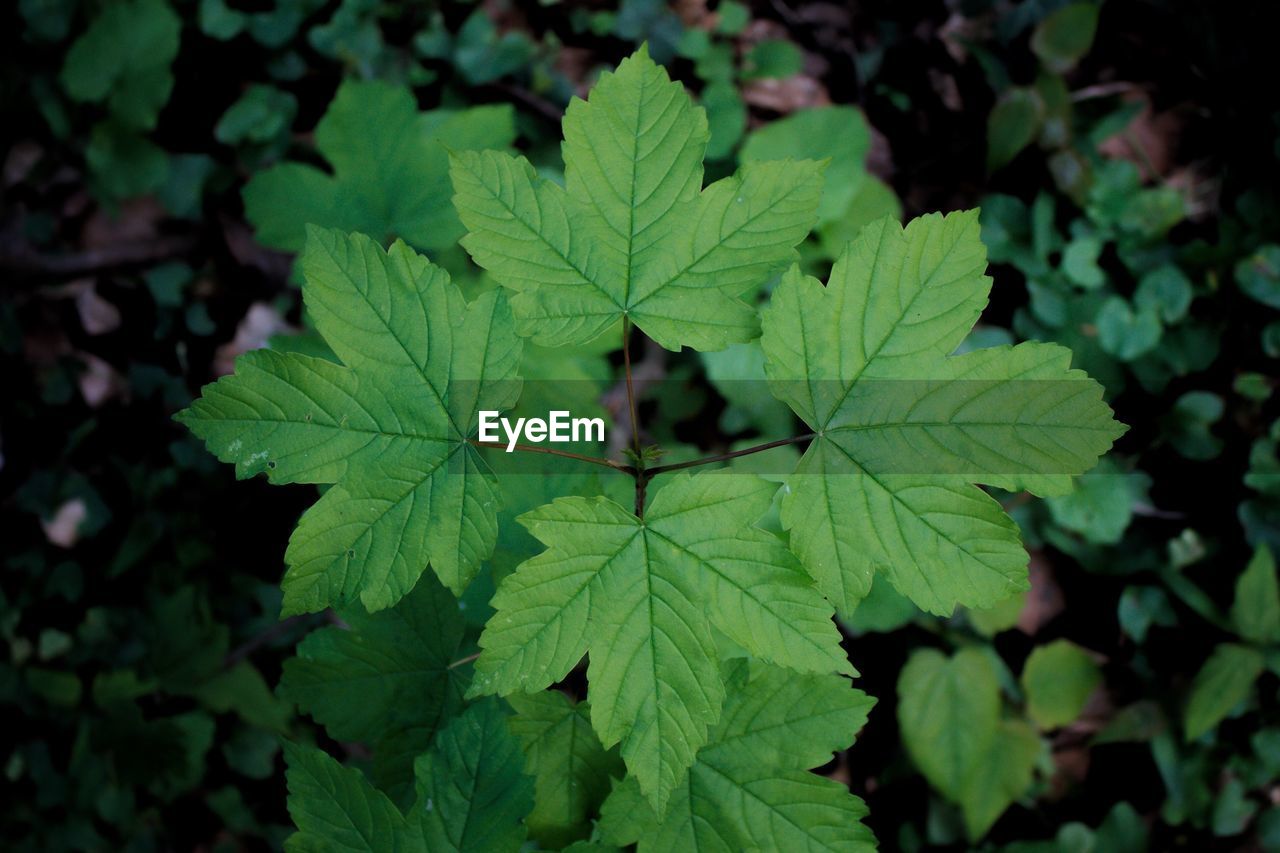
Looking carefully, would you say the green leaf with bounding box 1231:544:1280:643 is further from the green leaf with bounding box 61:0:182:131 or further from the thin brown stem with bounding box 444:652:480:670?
the green leaf with bounding box 61:0:182:131

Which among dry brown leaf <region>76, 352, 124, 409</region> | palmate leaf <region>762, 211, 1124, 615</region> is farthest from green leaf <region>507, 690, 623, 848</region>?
dry brown leaf <region>76, 352, 124, 409</region>

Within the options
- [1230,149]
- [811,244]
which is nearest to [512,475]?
[811,244]

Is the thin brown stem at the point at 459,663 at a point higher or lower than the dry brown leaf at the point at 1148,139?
lower

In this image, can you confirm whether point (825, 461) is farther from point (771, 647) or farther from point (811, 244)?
point (811, 244)

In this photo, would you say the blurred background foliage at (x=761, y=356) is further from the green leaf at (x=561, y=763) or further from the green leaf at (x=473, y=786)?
the green leaf at (x=473, y=786)

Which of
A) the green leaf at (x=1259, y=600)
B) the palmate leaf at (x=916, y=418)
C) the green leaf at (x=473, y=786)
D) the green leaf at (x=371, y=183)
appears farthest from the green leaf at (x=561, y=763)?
the green leaf at (x=1259, y=600)
